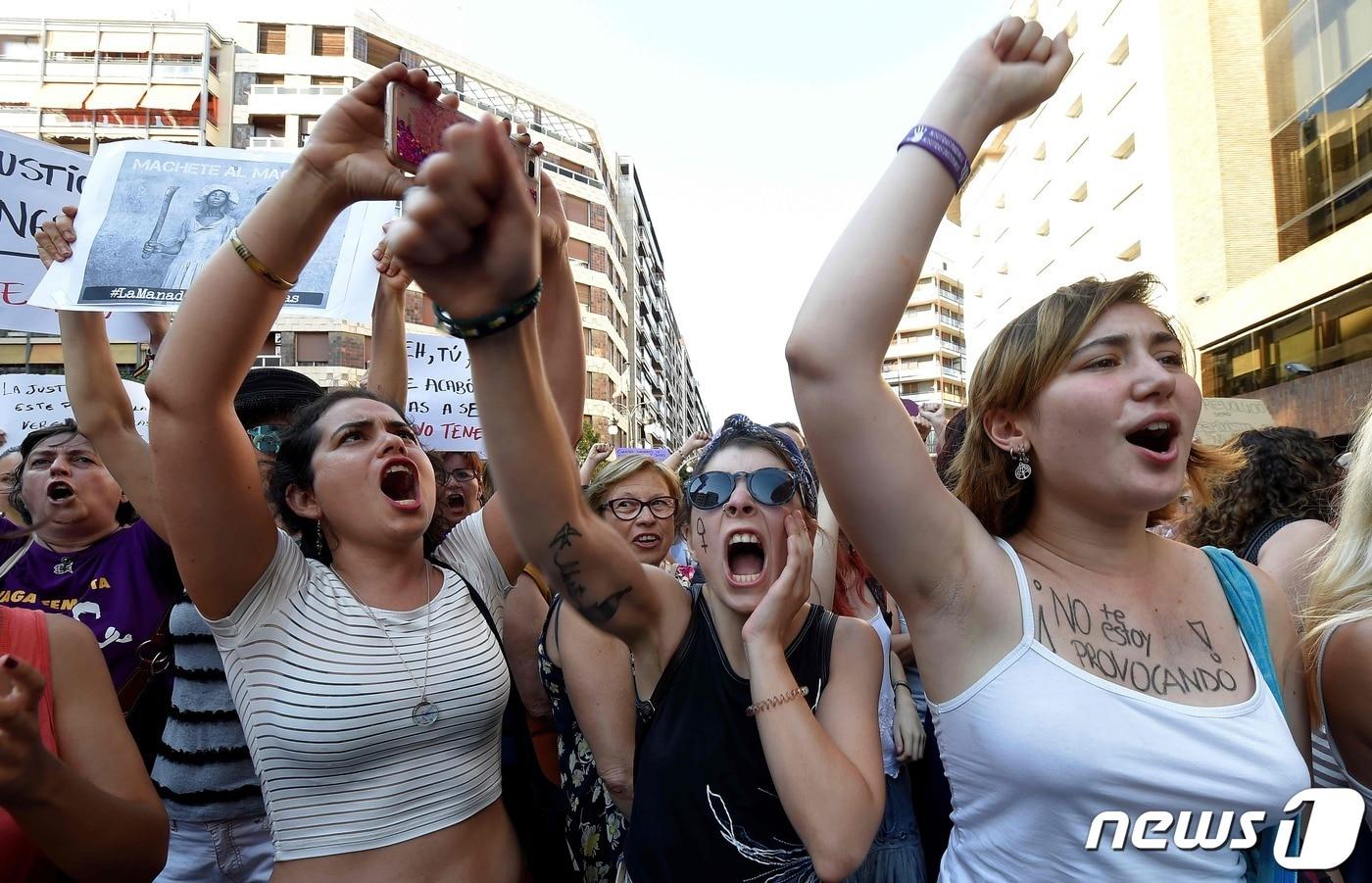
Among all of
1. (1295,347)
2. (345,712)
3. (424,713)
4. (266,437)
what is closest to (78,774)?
(345,712)

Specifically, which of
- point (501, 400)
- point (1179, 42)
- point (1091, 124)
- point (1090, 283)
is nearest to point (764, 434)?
point (1090, 283)

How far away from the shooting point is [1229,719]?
155 centimetres

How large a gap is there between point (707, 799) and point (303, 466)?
57.2 inches

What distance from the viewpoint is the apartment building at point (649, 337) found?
6216cm

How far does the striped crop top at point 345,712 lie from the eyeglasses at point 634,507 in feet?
5.56

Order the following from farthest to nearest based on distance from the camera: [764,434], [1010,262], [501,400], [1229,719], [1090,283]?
[1010,262] < [764,434] < [1090,283] < [1229,719] < [501,400]

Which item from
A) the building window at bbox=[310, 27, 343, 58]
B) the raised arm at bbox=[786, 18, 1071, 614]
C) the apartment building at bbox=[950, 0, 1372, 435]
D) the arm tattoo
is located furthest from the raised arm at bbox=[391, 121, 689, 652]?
the building window at bbox=[310, 27, 343, 58]

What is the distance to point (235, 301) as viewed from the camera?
1689mm

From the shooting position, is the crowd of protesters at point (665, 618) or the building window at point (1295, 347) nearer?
the crowd of protesters at point (665, 618)

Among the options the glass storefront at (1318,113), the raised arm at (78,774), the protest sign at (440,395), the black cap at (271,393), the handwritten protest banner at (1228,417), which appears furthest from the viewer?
the glass storefront at (1318,113)

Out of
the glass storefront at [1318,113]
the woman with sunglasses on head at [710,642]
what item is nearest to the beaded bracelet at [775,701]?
the woman with sunglasses on head at [710,642]

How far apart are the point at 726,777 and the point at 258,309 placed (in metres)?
1.42

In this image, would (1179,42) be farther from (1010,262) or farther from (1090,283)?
(1090,283)

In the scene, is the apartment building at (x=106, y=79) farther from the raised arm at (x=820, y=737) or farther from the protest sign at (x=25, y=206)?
the raised arm at (x=820, y=737)
